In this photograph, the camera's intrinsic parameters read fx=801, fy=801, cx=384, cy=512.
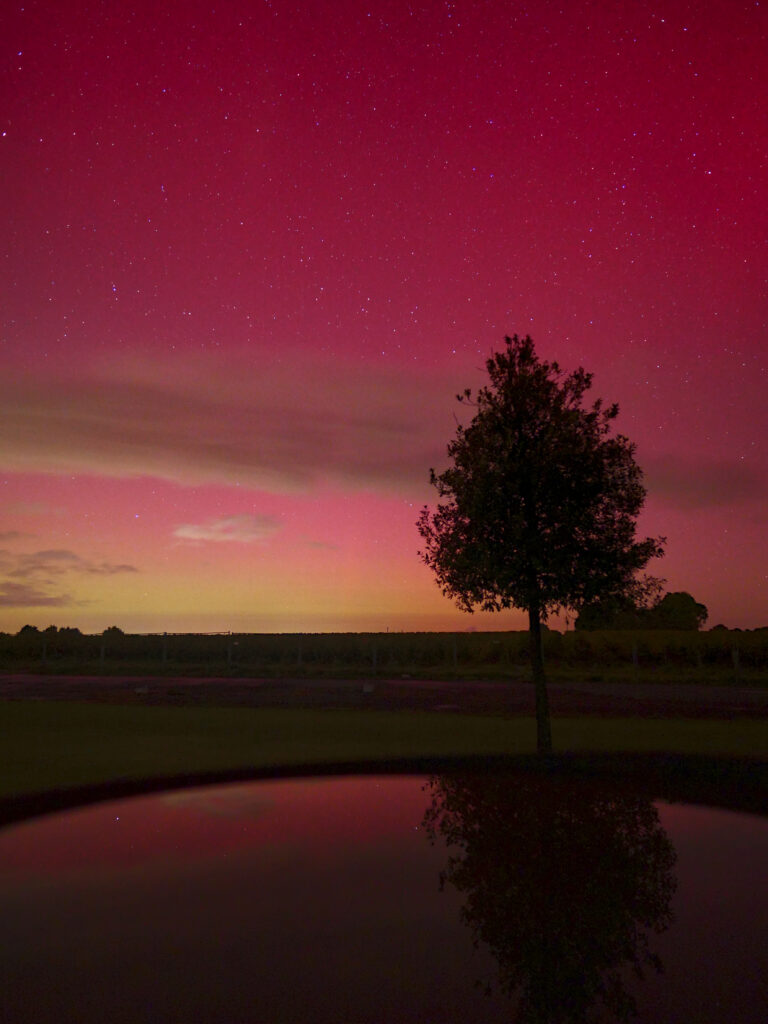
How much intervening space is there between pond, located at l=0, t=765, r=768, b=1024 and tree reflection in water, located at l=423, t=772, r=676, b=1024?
0.03 m

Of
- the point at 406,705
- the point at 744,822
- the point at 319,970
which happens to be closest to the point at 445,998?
the point at 319,970

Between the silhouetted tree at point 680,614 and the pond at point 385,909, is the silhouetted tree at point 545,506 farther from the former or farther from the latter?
the silhouetted tree at point 680,614

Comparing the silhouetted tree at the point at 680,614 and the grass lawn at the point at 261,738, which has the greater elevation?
the silhouetted tree at the point at 680,614

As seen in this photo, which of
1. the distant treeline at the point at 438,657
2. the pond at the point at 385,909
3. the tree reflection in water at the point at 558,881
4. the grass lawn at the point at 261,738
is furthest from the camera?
the distant treeline at the point at 438,657

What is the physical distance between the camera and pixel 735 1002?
5164 millimetres

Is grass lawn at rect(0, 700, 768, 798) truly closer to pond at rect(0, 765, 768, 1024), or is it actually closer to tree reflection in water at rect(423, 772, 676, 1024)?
pond at rect(0, 765, 768, 1024)

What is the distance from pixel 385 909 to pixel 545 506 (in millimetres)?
8102

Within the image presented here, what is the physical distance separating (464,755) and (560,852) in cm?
434

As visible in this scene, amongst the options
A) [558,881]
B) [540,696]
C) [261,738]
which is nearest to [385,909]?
[558,881]

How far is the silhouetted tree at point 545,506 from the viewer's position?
44.7 ft

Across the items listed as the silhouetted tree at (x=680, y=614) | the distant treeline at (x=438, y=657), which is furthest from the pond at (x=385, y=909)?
the silhouetted tree at (x=680, y=614)

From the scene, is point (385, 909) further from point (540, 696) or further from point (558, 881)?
point (540, 696)

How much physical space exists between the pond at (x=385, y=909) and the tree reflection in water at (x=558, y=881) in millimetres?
28

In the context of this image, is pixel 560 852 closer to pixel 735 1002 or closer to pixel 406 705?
pixel 735 1002
